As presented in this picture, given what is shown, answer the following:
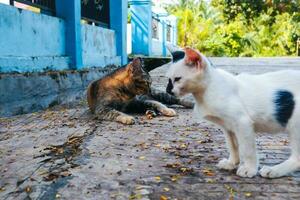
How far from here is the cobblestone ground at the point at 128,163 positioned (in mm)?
2699

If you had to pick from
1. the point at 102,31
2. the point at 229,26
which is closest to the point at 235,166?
the point at 102,31

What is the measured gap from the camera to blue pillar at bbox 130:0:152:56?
17562 mm

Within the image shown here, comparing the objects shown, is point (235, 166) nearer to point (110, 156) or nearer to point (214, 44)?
point (110, 156)

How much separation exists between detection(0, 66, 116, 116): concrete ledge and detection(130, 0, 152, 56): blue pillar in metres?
9.15

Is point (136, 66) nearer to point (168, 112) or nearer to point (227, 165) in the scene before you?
point (168, 112)

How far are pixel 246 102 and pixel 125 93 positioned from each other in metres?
3.23

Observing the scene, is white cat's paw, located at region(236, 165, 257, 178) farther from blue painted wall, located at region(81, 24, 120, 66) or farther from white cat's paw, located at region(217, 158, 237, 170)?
blue painted wall, located at region(81, 24, 120, 66)

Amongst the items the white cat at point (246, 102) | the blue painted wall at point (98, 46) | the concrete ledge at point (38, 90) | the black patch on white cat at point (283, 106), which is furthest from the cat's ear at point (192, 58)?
the blue painted wall at point (98, 46)

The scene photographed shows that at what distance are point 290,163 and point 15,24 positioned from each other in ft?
15.9

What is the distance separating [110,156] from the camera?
3562mm

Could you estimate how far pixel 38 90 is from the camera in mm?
6762

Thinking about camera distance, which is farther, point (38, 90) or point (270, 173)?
point (38, 90)

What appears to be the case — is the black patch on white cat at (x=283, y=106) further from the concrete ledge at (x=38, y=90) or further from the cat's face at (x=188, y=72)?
the concrete ledge at (x=38, y=90)

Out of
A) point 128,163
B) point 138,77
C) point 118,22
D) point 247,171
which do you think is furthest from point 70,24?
point 247,171
